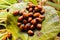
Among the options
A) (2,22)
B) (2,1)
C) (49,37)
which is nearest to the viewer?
(49,37)

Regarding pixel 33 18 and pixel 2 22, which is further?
pixel 2 22

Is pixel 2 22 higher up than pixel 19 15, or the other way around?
pixel 19 15

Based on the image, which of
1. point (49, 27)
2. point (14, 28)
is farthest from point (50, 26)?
point (14, 28)

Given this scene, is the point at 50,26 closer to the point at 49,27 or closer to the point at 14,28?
the point at 49,27

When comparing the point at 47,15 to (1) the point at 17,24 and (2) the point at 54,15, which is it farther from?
(1) the point at 17,24

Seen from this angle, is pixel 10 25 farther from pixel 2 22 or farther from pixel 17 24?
pixel 2 22

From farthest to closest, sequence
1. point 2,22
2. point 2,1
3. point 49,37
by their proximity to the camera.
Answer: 1. point 2,1
2. point 2,22
3. point 49,37

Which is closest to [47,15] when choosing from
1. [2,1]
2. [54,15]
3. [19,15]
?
[54,15]
